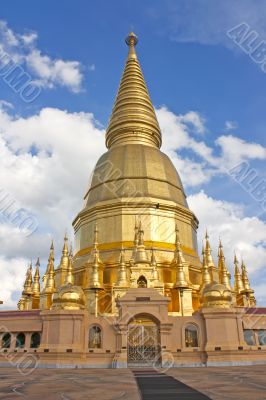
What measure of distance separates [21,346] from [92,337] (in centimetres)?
476

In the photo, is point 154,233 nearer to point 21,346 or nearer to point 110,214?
point 110,214

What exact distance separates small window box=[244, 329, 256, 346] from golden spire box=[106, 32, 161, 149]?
25.3 meters

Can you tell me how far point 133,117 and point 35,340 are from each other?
28339 mm

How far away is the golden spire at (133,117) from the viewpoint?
43.8m

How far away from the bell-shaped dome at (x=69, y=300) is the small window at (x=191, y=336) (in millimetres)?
6186

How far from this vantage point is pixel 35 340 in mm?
22516

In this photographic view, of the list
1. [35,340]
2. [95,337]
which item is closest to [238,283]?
[95,337]

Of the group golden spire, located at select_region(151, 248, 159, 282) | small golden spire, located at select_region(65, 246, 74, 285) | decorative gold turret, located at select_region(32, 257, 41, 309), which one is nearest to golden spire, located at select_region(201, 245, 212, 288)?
golden spire, located at select_region(151, 248, 159, 282)

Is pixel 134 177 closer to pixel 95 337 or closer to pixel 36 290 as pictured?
pixel 36 290

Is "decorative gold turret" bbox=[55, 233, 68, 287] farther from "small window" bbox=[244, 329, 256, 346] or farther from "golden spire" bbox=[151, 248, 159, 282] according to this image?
"small window" bbox=[244, 329, 256, 346]

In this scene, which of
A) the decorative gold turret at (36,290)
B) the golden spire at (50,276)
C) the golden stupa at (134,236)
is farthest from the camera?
the decorative gold turret at (36,290)

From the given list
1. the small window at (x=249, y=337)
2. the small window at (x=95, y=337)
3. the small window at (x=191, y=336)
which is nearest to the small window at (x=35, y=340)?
the small window at (x=95, y=337)

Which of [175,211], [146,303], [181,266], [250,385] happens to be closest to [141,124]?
[175,211]

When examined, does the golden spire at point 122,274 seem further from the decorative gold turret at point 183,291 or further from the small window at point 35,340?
the small window at point 35,340
